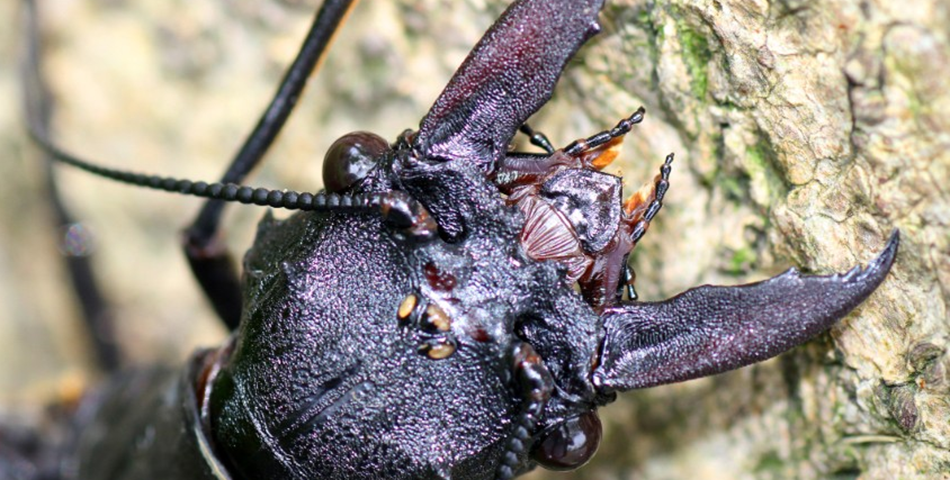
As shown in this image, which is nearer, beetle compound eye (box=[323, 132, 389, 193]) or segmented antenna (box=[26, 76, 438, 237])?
segmented antenna (box=[26, 76, 438, 237])

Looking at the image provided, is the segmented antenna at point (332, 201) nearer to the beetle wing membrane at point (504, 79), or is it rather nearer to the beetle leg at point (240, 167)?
the beetle wing membrane at point (504, 79)

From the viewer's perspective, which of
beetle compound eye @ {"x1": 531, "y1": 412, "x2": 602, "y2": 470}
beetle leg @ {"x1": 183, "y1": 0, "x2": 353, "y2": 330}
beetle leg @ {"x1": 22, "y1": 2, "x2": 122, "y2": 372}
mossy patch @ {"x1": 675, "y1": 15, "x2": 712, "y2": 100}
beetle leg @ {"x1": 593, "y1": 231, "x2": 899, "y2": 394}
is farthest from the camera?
beetle leg @ {"x1": 22, "y1": 2, "x2": 122, "y2": 372}

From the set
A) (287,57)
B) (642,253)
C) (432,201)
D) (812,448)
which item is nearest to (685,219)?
(642,253)

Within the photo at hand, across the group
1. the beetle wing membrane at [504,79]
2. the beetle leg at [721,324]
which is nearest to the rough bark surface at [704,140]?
the beetle leg at [721,324]

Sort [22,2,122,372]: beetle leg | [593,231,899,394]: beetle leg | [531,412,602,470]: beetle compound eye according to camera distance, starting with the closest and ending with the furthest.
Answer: [593,231,899,394]: beetle leg < [531,412,602,470]: beetle compound eye < [22,2,122,372]: beetle leg

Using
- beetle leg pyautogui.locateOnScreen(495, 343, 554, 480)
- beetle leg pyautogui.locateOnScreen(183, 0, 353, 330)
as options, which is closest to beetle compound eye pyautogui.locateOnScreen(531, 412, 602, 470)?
beetle leg pyautogui.locateOnScreen(495, 343, 554, 480)

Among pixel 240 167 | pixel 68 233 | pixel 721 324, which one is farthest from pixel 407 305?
pixel 68 233

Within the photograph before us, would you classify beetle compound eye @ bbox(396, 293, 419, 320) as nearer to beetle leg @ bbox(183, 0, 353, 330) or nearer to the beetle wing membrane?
the beetle wing membrane
